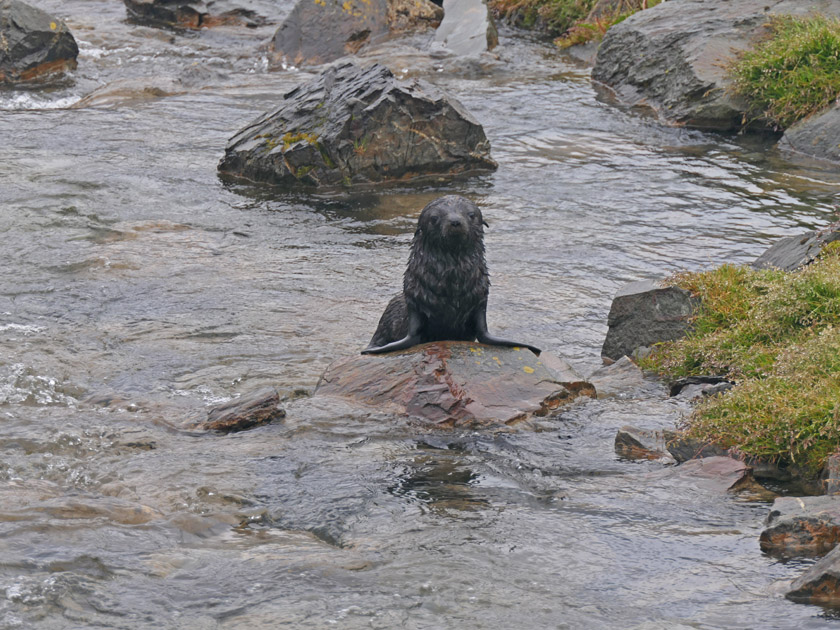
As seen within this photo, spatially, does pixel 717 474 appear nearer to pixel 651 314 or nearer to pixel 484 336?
pixel 484 336

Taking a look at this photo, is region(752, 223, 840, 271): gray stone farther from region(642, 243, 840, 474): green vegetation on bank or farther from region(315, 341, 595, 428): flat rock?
region(315, 341, 595, 428): flat rock

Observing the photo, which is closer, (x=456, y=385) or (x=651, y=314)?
(x=456, y=385)

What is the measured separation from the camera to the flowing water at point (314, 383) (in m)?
4.53

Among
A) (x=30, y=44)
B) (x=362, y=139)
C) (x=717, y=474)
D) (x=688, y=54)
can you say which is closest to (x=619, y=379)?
(x=717, y=474)

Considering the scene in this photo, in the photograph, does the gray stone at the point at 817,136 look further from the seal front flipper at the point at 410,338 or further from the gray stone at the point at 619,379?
the seal front flipper at the point at 410,338

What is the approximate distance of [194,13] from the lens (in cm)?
2209

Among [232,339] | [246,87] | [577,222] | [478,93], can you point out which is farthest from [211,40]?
[232,339]

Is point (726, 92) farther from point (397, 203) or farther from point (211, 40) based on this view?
point (211, 40)

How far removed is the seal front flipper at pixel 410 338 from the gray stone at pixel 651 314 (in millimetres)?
1908

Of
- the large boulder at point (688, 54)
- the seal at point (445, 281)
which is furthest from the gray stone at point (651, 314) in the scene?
the large boulder at point (688, 54)

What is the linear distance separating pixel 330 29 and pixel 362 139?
736 cm

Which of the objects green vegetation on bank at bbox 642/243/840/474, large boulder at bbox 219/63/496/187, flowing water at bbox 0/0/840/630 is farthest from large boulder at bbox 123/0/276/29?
green vegetation on bank at bbox 642/243/840/474

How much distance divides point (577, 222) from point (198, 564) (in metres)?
7.78

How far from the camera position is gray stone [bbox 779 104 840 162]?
1330 cm
